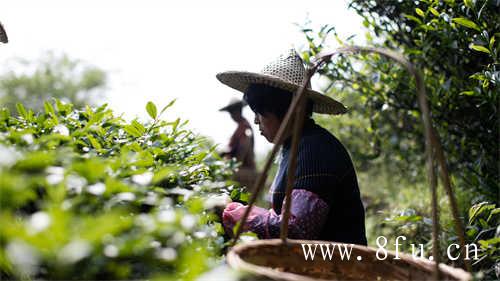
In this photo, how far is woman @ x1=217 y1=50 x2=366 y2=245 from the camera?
6.41 feet

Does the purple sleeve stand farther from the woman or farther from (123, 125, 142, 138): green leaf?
(123, 125, 142, 138): green leaf

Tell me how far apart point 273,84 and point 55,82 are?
27.1 m

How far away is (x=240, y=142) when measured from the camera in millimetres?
7121

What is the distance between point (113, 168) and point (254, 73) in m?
1.26

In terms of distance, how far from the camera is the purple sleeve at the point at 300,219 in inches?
75.0

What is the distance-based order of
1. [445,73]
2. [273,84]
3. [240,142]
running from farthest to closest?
[240,142] → [445,73] → [273,84]

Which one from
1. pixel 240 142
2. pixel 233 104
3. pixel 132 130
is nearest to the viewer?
pixel 132 130

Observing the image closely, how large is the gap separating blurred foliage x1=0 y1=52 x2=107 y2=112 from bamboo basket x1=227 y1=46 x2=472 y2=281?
75.2 feet

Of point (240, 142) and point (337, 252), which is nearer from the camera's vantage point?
point (337, 252)

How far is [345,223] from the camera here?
2.13 meters

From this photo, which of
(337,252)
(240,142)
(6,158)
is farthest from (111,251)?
(240,142)

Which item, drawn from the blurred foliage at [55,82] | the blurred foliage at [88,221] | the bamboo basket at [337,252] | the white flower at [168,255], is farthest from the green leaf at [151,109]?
the blurred foliage at [55,82]

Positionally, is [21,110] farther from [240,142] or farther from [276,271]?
[240,142]

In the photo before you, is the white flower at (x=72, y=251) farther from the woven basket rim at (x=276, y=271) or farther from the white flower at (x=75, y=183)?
the woven basket rim at (x=276, y=271)
